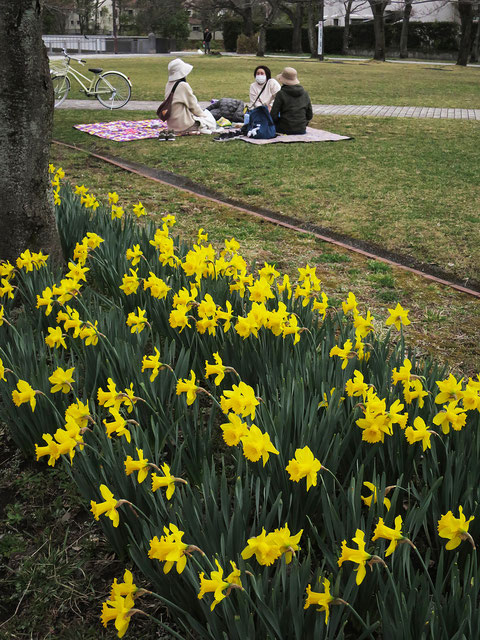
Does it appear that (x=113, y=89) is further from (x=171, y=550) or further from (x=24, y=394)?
(x=171, y=550)

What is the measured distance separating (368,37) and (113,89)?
123 feet

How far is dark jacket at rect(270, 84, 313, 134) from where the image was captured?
10.0 metres

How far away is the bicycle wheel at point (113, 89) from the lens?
1380 cm

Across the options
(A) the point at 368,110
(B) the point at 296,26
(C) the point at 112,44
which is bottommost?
(A) the point at 368,110

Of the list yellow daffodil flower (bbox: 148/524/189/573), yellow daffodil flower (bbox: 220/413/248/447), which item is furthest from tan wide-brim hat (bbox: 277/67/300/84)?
yellow daffodil flower (bbox: 148/524/189/573)

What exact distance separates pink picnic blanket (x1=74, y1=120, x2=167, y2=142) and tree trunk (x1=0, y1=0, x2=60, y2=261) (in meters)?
6.39

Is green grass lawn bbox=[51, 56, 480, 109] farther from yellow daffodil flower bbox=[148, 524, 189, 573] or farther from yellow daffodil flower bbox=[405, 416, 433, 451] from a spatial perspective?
yellow daffodil flower bbox=[148, 524, 189, 573]

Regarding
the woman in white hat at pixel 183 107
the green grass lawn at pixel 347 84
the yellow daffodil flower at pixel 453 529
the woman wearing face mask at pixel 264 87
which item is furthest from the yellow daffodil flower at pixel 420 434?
the green grass lawn at pixel 347 84

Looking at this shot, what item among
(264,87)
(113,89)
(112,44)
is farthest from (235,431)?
(112,44)

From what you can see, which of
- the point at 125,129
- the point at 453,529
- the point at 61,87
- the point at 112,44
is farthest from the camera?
the point at 112,44

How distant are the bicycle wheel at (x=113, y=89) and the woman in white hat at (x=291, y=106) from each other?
4.55 metres

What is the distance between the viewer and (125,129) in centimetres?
1105

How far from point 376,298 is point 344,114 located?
31.7 feet

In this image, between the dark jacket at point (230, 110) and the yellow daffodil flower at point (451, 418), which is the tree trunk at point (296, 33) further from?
the yellow daffodil flower at point (451, 418)
